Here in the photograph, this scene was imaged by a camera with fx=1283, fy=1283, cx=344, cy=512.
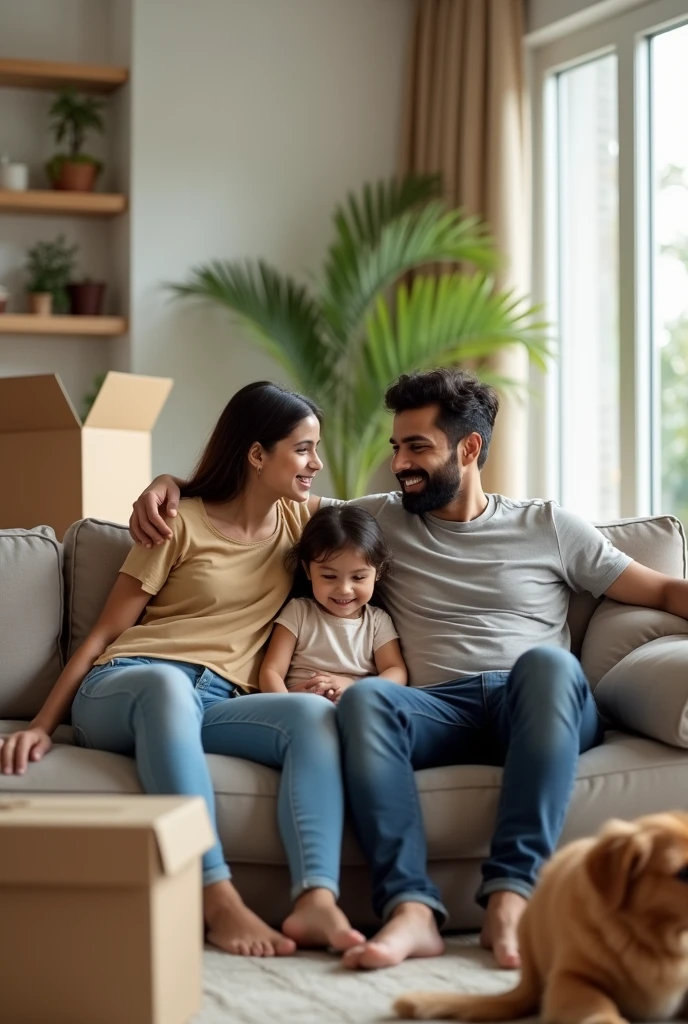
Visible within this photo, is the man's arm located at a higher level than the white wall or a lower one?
lower

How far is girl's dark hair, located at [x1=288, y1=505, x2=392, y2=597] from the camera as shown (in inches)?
96.6

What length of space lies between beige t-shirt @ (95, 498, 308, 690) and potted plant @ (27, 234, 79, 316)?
2473mm

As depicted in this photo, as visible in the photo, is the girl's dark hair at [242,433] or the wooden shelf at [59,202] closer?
the girl's dark hair at [242,433]

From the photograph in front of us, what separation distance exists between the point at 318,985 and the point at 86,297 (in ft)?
11.3

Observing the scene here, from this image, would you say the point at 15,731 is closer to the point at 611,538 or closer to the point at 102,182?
the point at 611,538

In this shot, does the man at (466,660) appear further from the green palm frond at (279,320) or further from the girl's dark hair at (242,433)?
the green palm frond at (279,320)

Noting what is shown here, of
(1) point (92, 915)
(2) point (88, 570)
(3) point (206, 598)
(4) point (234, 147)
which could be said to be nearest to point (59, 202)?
(4) point (234, 147)

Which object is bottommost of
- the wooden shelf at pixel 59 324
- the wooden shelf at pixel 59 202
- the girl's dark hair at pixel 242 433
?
the girl's dark hair at pixel 242 433

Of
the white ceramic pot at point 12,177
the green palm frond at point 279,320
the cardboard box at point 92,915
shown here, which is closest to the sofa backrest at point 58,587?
the cardboard box at point 92,915

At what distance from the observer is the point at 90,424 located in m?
3.43

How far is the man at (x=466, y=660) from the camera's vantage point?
2023 mm

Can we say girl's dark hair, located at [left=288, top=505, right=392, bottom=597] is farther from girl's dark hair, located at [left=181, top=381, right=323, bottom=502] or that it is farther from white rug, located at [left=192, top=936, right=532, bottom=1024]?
white rug, located at [left=192, top=936, right=532, bottom=1024]

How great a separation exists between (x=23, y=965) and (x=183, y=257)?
3.55m

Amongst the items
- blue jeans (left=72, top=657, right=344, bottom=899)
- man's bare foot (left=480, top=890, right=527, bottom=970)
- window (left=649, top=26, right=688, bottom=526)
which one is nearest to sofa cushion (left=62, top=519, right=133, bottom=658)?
blue jeans (left=72, top=657, right=344, bottom=899)
